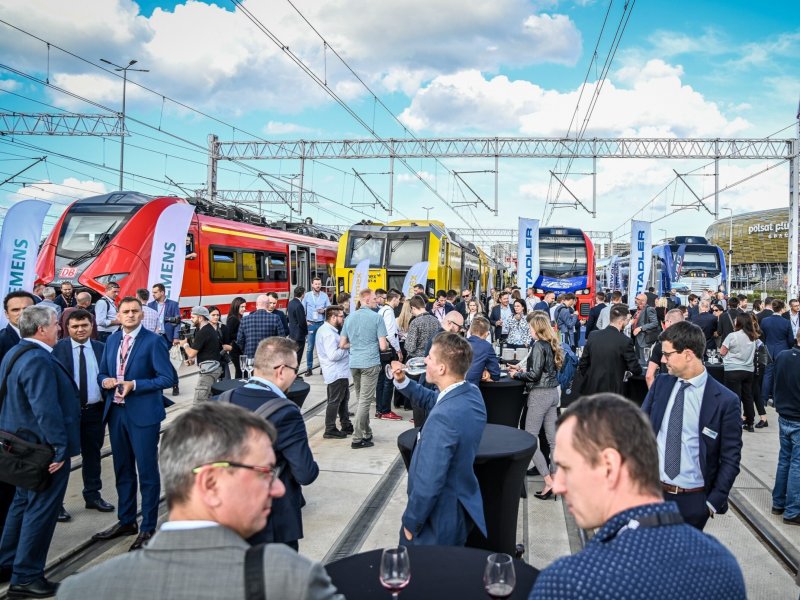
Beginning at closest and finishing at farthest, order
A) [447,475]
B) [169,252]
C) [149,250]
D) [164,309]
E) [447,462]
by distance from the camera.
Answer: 1. [447,462]
2. [447,475]
3. [164,309]
4. [169,252]
5. [149,250]

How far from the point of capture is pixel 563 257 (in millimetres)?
21016

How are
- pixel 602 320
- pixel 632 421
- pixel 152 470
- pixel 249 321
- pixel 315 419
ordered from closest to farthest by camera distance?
pixel 632 421 → pixel 152 470 → pixel 249 321 → pixel 315 419 → pixel 602 320

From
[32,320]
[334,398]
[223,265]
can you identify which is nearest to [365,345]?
[334,398]

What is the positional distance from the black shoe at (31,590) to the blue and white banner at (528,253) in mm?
13639

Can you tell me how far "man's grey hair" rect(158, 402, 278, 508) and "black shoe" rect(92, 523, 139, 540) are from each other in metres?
3.84

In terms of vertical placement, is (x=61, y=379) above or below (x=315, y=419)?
above

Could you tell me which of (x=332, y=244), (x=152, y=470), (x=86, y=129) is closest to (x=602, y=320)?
(x=152, y=470)

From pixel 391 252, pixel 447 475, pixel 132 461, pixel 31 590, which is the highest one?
pixel 391 252

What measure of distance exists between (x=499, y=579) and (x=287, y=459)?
4.25 ft

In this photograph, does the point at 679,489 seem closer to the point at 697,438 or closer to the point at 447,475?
the point at 697,438

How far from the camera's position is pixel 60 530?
16.2ft

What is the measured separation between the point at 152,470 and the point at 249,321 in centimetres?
370

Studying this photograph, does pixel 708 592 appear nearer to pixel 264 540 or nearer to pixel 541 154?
pixel 264 540

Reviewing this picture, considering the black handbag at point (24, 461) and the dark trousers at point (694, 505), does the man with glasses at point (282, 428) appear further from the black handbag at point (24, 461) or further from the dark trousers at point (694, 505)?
the dark trousers at point (694, 505)
